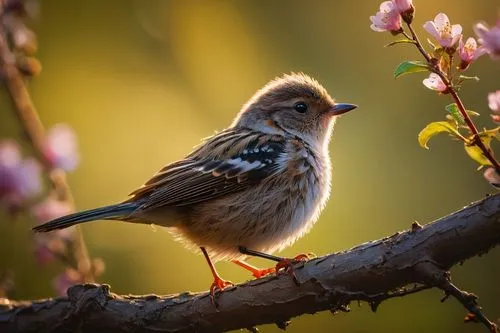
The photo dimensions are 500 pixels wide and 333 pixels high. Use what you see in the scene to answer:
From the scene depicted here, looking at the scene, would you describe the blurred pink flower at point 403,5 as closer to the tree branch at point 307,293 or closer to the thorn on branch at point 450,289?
the tree branch at point 307,293

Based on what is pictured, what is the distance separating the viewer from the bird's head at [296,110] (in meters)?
4.98

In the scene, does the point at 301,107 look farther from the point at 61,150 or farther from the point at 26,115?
the point at 26,115

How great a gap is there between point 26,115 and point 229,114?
83.2 inches

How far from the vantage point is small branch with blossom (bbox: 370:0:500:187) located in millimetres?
2628

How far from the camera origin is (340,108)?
16.2 feet

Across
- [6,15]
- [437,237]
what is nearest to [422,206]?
[437,237]

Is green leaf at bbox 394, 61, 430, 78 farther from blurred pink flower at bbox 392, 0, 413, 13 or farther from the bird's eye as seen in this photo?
the bird's eye

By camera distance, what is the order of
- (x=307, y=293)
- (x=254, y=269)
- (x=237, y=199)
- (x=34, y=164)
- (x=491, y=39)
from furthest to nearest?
(x=254, y=269), (x=237, y=199), (x=34, y=164), (x=307, y=293), (x=491, y=39)

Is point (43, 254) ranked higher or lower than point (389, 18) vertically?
higher

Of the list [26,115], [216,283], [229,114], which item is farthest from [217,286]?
[229,114]

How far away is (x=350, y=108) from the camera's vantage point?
4871 mm

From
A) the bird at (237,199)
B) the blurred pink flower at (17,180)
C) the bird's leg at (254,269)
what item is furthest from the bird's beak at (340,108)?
the blurred pink flower at (17,180)

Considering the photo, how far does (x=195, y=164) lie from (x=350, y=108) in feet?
3.34

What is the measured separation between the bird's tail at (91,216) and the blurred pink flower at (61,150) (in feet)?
0.80
